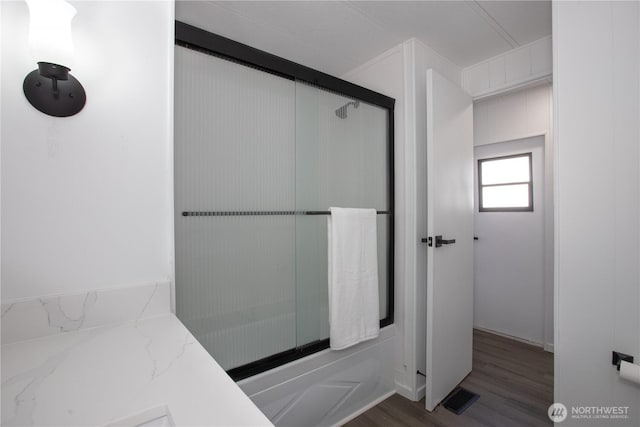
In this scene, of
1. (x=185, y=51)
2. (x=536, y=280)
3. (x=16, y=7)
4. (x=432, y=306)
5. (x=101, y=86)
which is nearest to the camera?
(x=16, y=7)

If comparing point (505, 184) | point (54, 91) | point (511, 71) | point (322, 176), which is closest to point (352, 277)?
point (322, 176)

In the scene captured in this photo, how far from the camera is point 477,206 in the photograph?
3074 mm

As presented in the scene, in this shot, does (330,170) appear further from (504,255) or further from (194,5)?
(504,255)

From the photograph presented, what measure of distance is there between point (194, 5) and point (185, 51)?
2.32 ft

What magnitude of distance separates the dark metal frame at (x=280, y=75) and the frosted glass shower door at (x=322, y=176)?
0.04 meters

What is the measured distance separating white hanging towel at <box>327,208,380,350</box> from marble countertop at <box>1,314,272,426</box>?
0.94 metres

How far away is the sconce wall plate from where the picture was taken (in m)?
0.77

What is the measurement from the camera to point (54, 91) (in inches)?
31.6

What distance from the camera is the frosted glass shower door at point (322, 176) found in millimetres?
1543

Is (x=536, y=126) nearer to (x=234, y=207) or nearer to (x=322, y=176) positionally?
(x=322, y=176)

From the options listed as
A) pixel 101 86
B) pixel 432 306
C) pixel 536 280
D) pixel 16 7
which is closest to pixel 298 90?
pixel 101 86

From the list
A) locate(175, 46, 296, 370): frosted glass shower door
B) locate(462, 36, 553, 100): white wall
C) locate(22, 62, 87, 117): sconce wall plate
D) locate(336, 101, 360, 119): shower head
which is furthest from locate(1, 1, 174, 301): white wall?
locate(462, 36, 553, 100): white wall

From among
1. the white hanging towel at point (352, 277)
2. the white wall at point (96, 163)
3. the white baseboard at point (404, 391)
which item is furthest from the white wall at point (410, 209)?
the white wall at point (96, 163)

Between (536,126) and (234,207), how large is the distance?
2751 mm
